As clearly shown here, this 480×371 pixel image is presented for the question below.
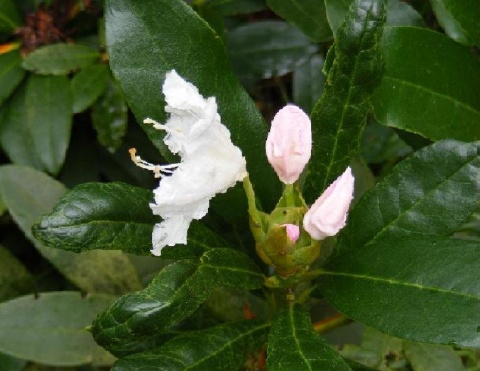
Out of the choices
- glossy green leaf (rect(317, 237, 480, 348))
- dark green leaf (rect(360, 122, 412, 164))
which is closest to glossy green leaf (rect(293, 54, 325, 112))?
dark green leaf (rect(360, 122, 412, 164))

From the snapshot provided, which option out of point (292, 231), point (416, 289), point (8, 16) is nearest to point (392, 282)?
point (416, 289)

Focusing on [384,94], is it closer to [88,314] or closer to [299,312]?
[299,312]

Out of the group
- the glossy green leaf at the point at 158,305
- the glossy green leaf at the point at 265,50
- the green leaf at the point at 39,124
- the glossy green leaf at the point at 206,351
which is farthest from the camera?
the glossy green leaf at the point at 265,50

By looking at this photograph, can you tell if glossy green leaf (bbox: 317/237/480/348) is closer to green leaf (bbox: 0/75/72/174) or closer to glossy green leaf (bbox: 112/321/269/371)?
glossy green leaf (bbox: 112/321/269/371)

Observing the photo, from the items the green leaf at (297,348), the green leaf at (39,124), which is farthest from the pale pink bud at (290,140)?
the green leaf at (39,124)

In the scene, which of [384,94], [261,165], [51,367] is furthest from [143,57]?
[51,367]

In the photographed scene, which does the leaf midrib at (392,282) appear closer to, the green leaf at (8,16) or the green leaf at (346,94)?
the green leaf at (346,94)
